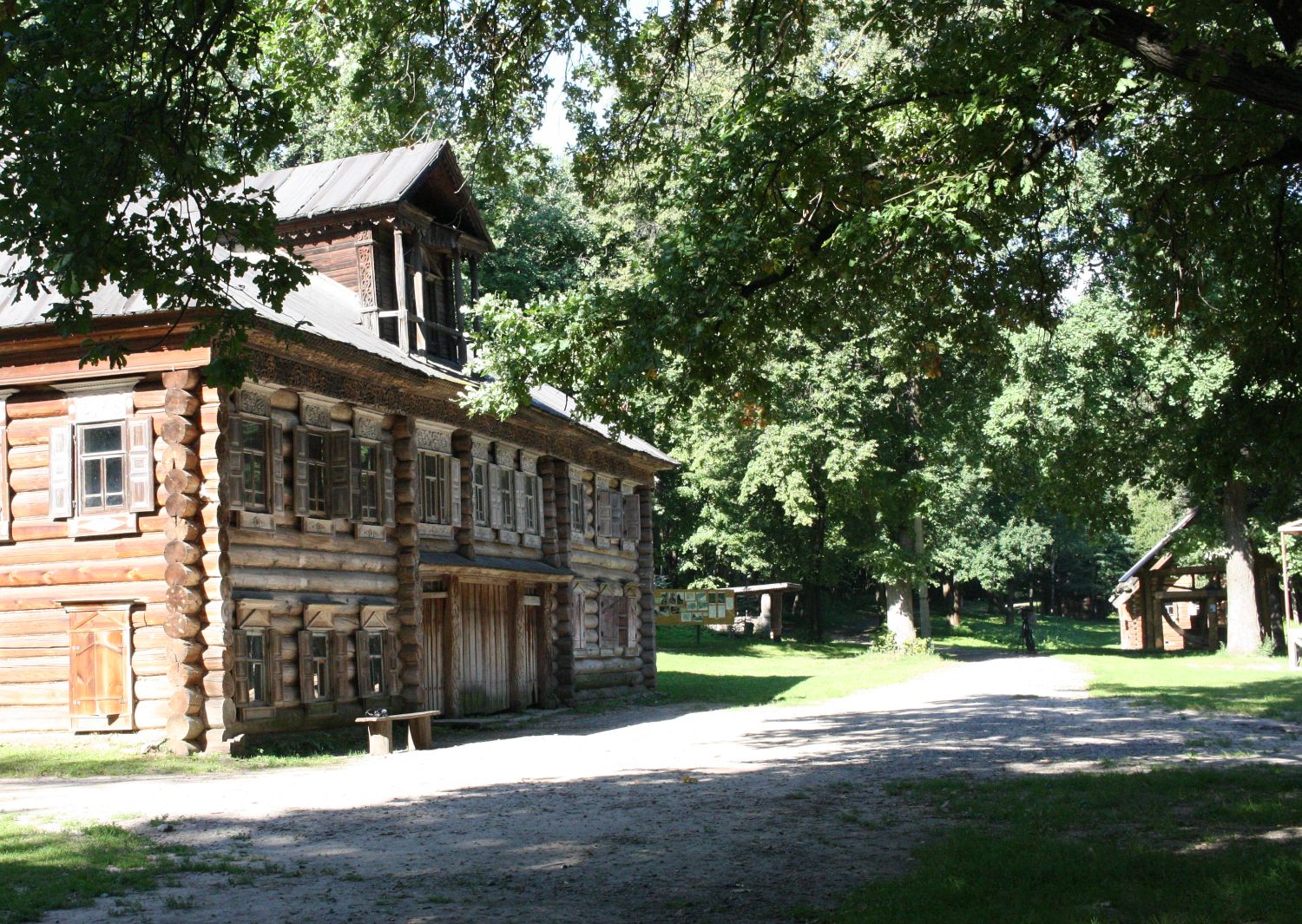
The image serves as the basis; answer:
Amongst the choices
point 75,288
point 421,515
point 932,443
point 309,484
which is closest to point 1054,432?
point 932,443

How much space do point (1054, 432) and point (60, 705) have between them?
32.1m

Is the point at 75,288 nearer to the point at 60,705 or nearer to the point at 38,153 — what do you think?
the point at 38,153

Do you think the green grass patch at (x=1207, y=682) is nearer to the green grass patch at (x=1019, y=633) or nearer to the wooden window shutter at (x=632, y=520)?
the wooden window shutter at (x=632, y=520)

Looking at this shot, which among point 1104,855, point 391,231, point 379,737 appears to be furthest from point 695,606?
point 1104,855

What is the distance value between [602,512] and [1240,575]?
77.1 ft

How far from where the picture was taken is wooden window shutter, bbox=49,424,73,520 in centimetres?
1822

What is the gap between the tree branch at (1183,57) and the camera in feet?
30.4

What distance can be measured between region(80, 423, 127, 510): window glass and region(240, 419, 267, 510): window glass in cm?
157

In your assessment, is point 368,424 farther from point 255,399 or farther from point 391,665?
point 391,665

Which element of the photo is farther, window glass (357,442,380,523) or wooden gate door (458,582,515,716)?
wooden gate door (458,582,515,716)

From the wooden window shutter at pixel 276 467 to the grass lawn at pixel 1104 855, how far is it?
1017 cm

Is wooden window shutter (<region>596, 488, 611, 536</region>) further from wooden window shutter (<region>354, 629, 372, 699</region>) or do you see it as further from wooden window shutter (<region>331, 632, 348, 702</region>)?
wooden window shutter (<region>331, 632, 348, 702</region>)

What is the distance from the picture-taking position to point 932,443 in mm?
46656

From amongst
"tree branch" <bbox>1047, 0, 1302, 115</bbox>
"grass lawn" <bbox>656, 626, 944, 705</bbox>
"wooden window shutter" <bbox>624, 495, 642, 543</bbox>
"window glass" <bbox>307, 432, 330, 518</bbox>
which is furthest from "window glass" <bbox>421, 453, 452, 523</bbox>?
"tree branch" <bbox>1047, 0, 1302, 115</bbox>
